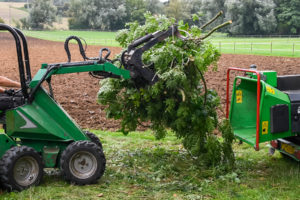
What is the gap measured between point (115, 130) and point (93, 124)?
2.54ft

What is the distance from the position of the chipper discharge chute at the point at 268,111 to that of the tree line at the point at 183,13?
42.3 metres

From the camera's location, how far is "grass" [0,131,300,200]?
5605mm

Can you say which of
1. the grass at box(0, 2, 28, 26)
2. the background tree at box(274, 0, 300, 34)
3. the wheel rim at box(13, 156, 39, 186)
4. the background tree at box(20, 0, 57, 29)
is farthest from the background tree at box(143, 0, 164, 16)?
the wheel rim at box(13, 156, 39, 186)

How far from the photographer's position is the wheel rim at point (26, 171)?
5.55m

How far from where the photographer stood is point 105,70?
19.8ft

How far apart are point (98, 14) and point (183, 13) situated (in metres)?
17.1

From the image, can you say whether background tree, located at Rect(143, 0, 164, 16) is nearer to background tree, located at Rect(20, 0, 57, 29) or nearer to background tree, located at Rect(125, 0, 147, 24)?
background tree, located at Rect(125, 0, 147, 24)

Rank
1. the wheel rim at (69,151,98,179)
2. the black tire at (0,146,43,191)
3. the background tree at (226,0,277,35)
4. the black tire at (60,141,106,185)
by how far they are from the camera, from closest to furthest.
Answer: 1. the black tire at (0,146,43,191)
2. the black tire at (60,141,106,185)
3. the wheel rim at (69,151,98,179)
4. the background tree at (226,0,277,35)

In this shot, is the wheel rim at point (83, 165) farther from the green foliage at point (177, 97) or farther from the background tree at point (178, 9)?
the background tree at point (178, 9)

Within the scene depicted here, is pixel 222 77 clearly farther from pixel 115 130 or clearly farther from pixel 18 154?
pixel 18 154

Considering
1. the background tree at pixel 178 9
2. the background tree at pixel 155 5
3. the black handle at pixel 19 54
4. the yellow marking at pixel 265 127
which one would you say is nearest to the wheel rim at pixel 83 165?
the black handle at pixel 19 54

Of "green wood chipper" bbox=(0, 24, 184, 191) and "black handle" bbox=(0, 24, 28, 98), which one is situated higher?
"black handle" bbox=(0, 24, 28, 98)

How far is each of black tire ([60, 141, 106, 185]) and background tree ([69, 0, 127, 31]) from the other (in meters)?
67.6

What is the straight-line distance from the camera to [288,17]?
63062mm
